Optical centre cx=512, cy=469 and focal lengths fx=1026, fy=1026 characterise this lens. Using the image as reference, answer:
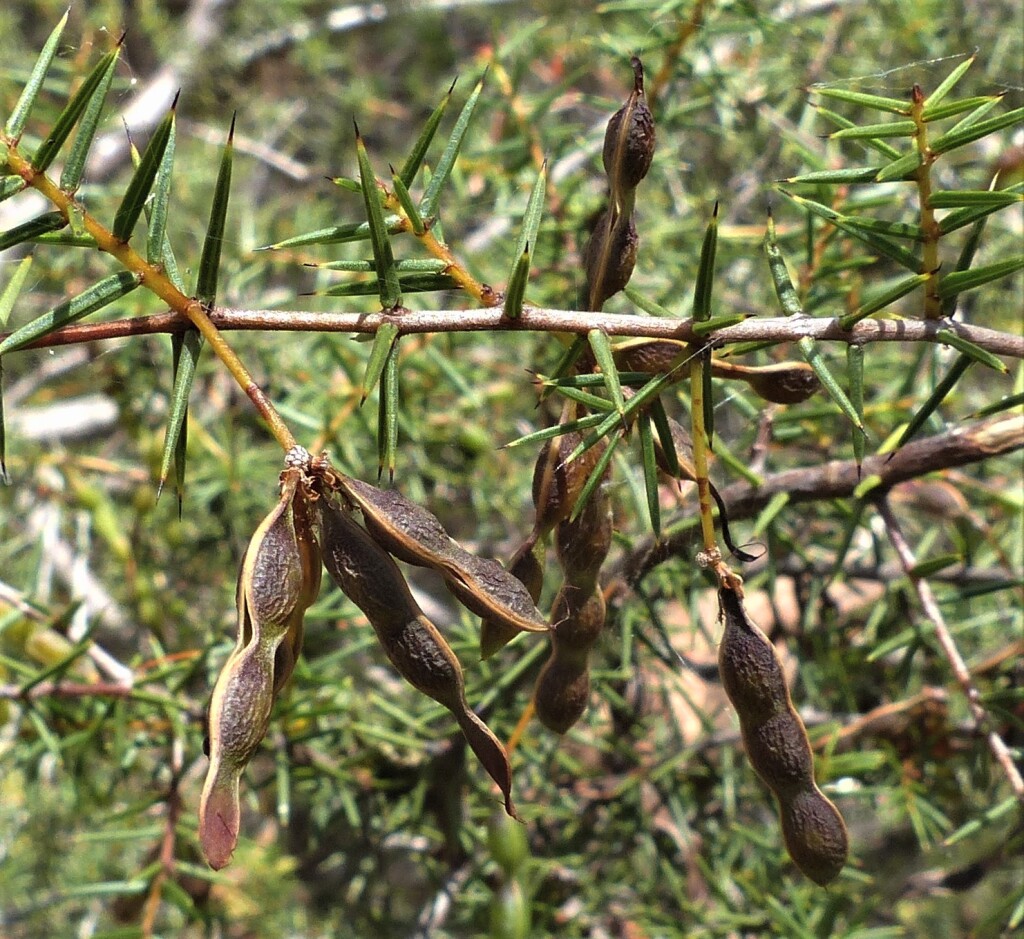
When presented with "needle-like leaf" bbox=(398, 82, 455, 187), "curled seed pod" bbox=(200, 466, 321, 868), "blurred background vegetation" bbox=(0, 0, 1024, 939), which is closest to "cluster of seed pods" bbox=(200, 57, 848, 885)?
"curled seed pod" bbox=(200, 466, 321, 868)

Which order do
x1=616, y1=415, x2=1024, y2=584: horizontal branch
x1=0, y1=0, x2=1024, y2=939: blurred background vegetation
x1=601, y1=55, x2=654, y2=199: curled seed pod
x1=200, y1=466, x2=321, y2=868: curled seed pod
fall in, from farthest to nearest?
x1=0, y1=0, x2=1024, y2=939: blurred background vegetation
x1=616, y1=415, x2=1024, y2=584: horizontal branch
x1=601, y1=55, x2=654, y2=199: curled seed pod
x1=200, y1=466, x2=321, y2=868: curled seed pod

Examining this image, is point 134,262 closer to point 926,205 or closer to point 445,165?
point 445,165

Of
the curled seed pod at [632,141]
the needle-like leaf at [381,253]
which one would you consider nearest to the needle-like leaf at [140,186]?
the needle-like leaf at [381,253]

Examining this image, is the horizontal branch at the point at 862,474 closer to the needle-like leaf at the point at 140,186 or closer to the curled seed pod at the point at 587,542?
the curled seed pod at the point at 587,542

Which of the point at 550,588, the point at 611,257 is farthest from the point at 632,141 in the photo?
the point at 550,588

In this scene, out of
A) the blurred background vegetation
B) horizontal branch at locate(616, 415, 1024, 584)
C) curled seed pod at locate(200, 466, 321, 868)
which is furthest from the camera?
the blurred background vegetation

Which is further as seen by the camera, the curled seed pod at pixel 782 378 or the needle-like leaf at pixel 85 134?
the curled seed pod at pixel 782 378

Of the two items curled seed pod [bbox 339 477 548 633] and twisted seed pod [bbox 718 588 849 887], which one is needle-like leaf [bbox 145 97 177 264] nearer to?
curled seed pod [bbox 339 477 548 633]

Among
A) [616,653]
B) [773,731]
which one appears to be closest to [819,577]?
[616,653]
